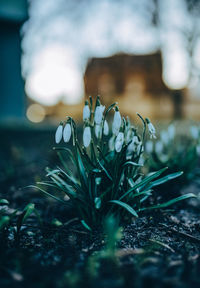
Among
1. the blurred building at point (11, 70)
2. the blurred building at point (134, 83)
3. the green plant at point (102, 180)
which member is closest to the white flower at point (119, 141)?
the green plant at point (102, 180)

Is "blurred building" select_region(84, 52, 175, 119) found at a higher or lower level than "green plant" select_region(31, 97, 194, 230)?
higher

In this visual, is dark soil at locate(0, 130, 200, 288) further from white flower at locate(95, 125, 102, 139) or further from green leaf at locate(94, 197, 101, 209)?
white flower at locate(95, 125, 102, 139)

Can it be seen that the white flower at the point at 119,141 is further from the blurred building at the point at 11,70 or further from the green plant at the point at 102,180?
the blurred building at the point at 11,70

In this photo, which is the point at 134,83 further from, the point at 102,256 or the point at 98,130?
the point at 102,256

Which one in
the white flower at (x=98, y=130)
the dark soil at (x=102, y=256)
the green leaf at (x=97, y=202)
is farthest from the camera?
the white flower at (x=98, y=130)

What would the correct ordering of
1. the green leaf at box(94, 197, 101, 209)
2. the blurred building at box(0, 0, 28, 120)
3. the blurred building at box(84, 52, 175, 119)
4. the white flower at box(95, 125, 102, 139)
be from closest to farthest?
the green leaf at box(94, 197, 101, 209) < the white flower at box(95, 125, 102, 139) < the blurred building at box(0, 0, 28, 120) < the blurred building at box(84, 52, 175, 119)

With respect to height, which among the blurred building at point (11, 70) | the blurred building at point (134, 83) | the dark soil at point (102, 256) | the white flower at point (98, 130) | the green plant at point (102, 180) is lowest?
the dark soil at point (102, 256)

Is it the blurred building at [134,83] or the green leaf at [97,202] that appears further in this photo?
the blurred building at [134,83]

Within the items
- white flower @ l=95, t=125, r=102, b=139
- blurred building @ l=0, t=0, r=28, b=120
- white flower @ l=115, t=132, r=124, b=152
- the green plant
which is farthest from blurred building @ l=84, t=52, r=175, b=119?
white flower @ l=115, t=132, r=124, b=152

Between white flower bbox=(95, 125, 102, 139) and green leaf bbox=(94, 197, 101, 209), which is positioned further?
white flower bbox=(95, 125, 102, 139)
